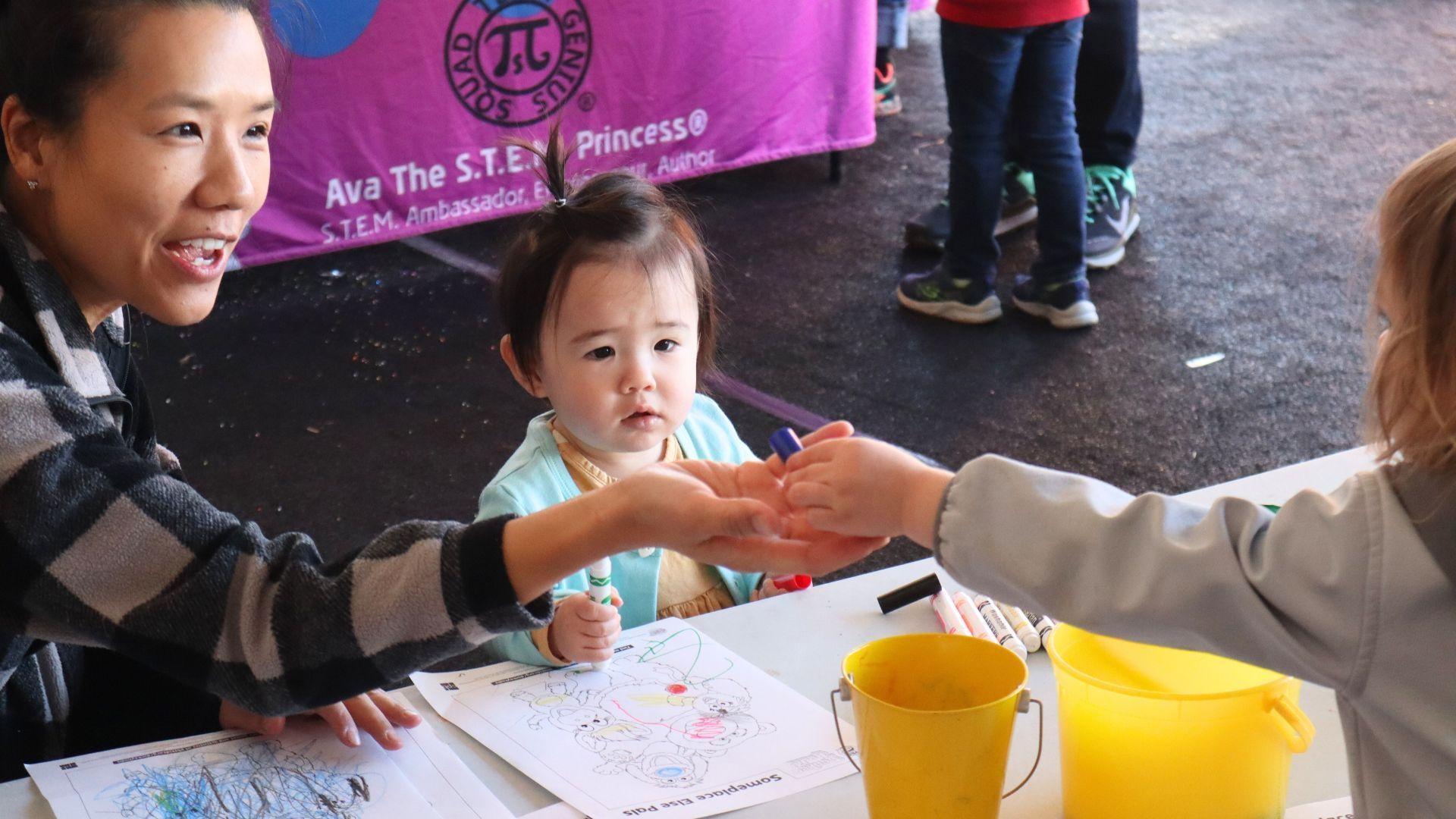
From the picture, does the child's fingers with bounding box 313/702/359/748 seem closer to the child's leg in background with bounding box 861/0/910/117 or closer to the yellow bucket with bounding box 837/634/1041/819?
the yellow bucket with bounding box 837/634/1041/819

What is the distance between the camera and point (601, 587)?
3.89ft

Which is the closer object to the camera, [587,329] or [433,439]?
[587,329]

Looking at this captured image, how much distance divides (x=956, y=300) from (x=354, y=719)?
2.54 meters

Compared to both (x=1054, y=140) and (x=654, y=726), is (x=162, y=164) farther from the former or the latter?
(x=1054, y=140)

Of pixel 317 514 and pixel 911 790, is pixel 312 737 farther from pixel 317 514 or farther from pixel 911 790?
pixel 317 514

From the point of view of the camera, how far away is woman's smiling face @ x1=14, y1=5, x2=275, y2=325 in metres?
1.05

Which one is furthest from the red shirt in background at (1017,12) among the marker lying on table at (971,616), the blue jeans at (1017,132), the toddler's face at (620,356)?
the marker lying on table at (971,616)

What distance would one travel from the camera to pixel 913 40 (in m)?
6.06

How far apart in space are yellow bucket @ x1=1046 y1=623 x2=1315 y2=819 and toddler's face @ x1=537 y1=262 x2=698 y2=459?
2.08 ft

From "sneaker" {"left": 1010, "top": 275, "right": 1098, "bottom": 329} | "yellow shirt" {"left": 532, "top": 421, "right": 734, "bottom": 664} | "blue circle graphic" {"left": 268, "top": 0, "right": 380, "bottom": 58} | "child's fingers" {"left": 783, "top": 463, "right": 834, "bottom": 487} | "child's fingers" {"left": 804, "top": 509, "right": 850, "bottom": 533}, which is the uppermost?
"blue circle graphic" {"left": 268, "top": 0, "right": 380, "bottom": 58}

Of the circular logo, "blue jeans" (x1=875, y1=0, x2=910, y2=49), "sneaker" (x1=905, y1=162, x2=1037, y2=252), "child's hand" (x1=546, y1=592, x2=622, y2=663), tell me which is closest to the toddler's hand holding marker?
"child's hand" (x1=546, y1=592, x2=622, y2=663)

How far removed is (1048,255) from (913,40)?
2.96 m

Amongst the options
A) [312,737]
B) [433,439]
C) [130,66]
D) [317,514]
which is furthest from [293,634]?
[433,439]

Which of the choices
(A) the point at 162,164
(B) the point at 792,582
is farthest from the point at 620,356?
(A) the point at 162,164
